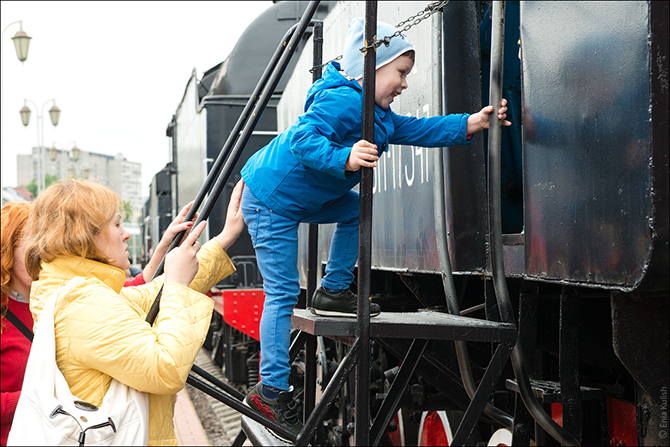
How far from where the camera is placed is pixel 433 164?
2297mm

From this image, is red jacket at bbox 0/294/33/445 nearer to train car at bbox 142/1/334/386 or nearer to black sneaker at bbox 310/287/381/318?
black sneaker at bbox 310/287/381/318

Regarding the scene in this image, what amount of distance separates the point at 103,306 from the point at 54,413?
25cm

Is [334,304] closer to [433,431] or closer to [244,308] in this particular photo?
[433,431]

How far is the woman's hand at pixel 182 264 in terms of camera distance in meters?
1.71

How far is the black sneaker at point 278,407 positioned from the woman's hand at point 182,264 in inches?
20.1

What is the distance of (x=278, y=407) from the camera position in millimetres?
2041

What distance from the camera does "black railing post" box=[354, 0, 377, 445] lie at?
1823 millimetres

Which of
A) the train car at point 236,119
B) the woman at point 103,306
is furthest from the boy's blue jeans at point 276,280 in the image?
the train car at point 236,119

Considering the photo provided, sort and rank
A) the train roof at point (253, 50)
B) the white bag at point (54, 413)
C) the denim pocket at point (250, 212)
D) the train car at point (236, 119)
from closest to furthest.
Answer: the white bag at point (54, 413) → the denim pocket at point (250, 212) → the train car at point (236, 119) → the train roof at point (253, 50)

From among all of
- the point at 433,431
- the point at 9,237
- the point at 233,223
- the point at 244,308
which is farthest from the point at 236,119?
the point at 9,237

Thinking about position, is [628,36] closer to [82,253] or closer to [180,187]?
[82,253]

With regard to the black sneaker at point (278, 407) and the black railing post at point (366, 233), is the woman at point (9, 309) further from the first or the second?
the black railing post at point (366, 233)

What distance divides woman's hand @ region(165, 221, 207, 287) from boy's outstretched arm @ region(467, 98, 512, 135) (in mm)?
978

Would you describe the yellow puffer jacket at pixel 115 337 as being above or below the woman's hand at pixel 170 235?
below
